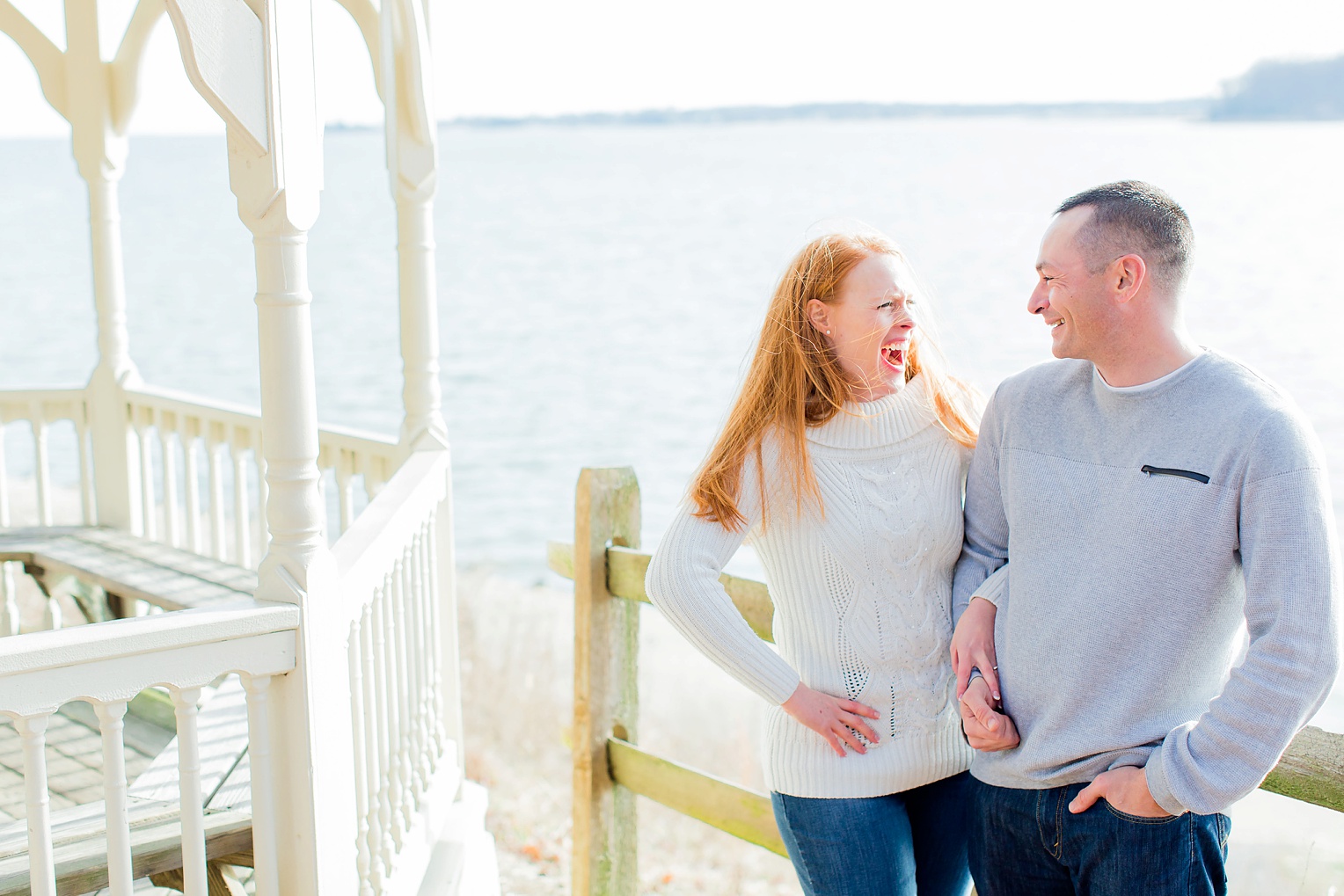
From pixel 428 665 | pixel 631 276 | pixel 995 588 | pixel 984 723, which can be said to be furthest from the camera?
pixel 631 276

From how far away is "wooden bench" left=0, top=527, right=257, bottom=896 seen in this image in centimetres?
241

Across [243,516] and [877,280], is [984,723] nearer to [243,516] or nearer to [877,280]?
[877,280]

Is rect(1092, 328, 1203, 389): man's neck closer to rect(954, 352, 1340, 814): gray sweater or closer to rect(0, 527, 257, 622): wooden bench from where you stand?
rect(954, 352, 1340, 814): gray sweater

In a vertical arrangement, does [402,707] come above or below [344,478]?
below

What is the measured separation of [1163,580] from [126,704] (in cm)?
189

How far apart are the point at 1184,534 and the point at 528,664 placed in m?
8.71

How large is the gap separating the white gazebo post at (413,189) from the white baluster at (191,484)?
47.9 inches

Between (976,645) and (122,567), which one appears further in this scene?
(122,567)

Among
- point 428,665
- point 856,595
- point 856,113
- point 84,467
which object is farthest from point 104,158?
point 856,113

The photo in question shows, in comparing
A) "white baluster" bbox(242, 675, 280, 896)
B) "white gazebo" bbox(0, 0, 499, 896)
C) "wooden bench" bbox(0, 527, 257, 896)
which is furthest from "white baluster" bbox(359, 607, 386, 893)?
"white baluster" bbox(242, 675, 280, 896)

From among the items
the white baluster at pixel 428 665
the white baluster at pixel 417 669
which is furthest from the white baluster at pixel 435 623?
the white baluster at pixel 417 669

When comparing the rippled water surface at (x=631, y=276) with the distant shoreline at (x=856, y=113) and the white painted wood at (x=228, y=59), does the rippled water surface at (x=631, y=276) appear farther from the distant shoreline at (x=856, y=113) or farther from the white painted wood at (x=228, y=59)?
the white painted wood at (x=228, y=59)

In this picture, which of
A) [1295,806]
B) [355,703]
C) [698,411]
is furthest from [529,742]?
[698,411]

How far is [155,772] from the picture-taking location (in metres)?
2.87
